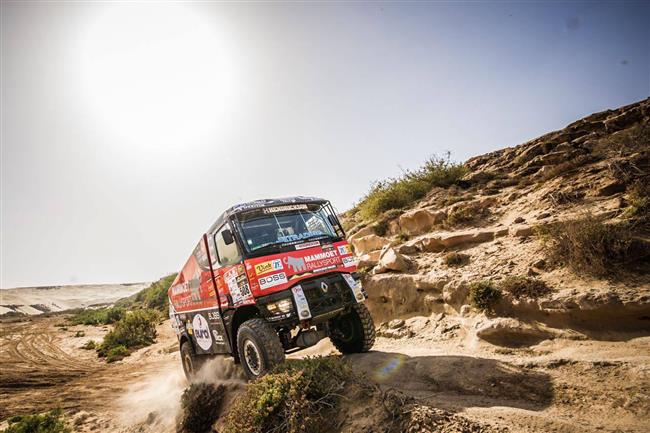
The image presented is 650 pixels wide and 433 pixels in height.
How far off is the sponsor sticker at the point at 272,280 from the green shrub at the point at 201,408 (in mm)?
3135

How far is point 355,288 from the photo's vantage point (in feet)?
20.0

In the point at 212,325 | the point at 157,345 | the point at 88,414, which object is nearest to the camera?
the point at 212,325

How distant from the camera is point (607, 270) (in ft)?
18.8

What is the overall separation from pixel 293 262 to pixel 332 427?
110 inches

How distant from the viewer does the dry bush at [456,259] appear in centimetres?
884

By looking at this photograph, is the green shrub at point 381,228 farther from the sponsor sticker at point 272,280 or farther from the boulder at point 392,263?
the sponsor sticker at point 272,280

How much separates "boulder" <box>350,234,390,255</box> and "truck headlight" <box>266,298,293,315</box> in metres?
7.75

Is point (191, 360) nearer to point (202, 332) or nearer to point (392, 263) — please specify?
point (202, 332)

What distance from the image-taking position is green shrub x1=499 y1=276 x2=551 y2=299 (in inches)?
247

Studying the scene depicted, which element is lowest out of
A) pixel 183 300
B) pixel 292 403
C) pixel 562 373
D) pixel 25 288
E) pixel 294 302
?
pixel 562 373

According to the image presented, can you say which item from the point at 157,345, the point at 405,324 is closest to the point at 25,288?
the point at 157,345

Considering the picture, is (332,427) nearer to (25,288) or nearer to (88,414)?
(88,414)

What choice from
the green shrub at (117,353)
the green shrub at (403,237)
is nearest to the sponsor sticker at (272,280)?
the green shrub at (403,237)

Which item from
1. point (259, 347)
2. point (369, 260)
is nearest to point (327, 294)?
point (259, 347)
